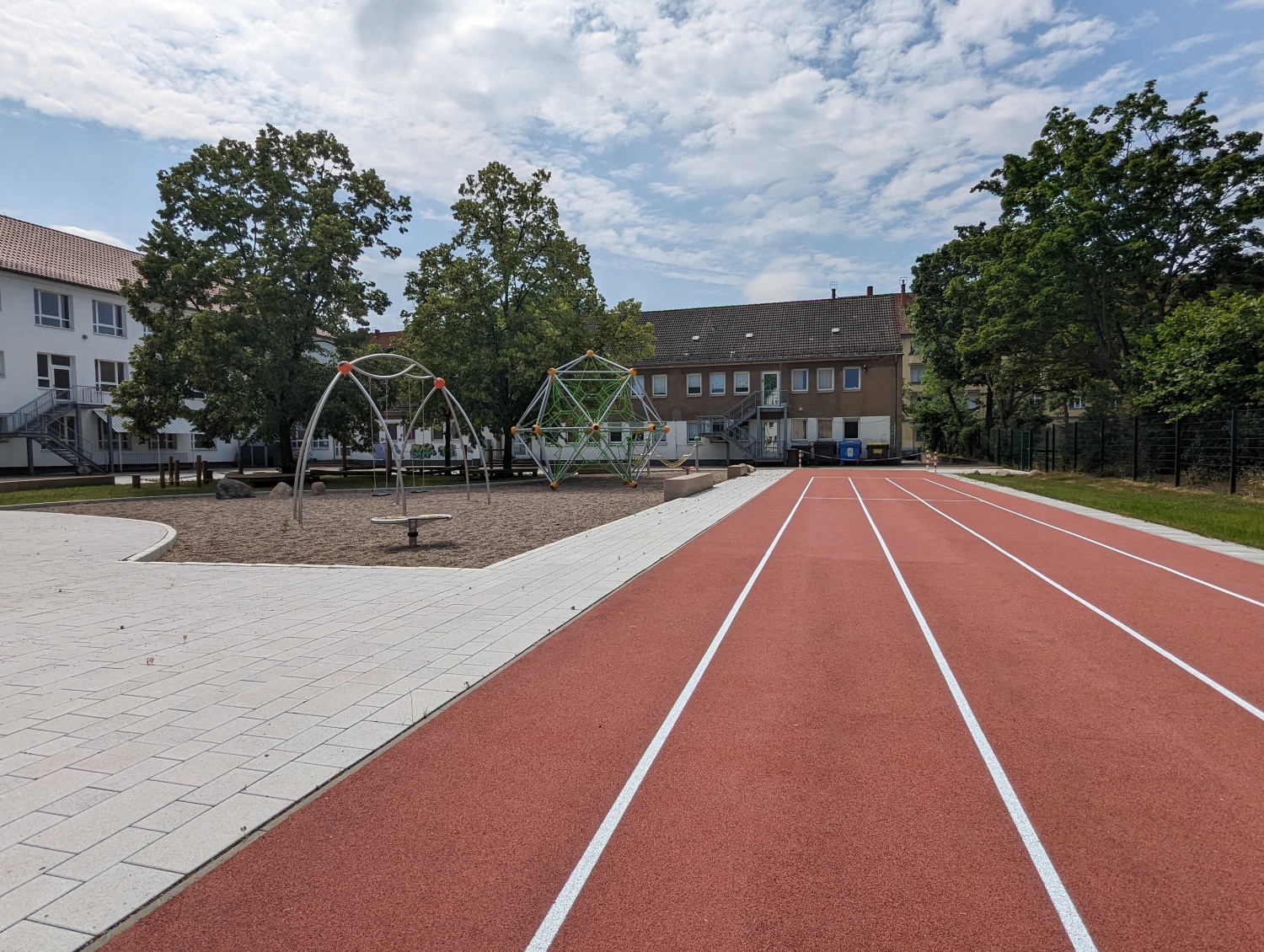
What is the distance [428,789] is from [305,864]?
79cm

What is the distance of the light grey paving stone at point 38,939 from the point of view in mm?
2660

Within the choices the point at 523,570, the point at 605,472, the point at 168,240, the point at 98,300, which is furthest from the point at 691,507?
the point at 98,300

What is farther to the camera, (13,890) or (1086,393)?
(1086,393)

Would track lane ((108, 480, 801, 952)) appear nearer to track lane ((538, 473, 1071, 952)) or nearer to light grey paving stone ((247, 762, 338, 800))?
light grey paving stone ((247, 762, 338, 800))

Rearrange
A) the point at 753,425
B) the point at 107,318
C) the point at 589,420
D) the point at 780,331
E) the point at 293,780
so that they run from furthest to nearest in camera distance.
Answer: the point at 780,331
the point at 753,425
the point at 107,318
the point at 589,420
the point at 293,780

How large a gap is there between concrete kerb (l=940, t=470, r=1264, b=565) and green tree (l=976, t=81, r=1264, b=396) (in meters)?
10.7

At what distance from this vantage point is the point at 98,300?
38.9 metres

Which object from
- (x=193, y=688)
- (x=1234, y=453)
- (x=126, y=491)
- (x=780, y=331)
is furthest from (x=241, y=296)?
(x=780, y=331)

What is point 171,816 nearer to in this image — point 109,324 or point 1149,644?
point 1149,644

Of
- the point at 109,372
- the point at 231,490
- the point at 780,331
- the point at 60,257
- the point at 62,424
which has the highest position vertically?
the point at 60,257

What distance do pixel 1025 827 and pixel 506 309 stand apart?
99.7ft

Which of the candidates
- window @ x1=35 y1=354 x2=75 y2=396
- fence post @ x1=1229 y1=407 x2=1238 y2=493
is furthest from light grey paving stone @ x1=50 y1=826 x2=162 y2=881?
window @ x1=35 y1=354 x2=75 y2=396

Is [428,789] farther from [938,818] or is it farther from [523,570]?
[523,570]

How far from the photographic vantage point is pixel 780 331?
5488 centimetres
